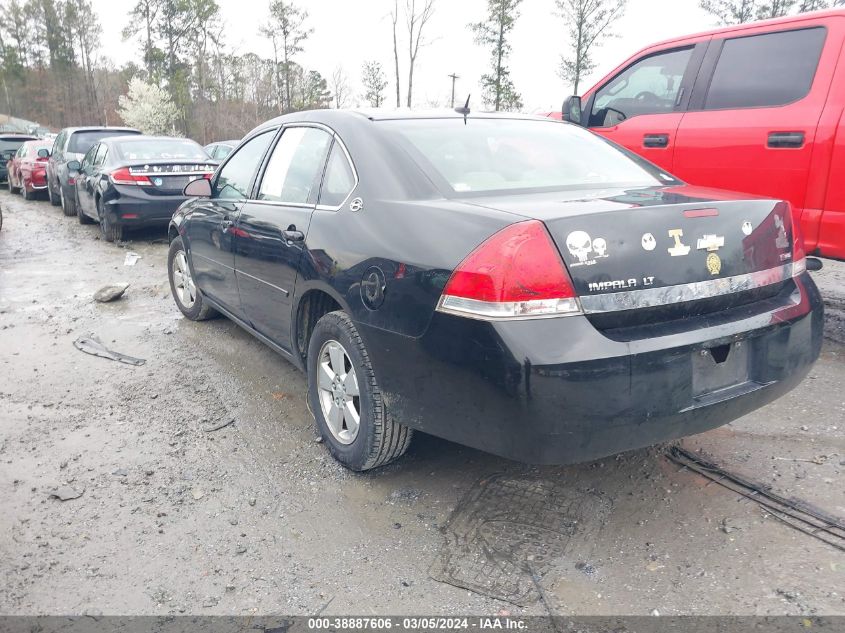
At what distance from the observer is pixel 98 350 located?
5.10m

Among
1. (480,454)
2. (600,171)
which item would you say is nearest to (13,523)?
(480,454)

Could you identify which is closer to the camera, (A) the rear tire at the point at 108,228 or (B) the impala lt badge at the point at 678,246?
(B) the impala lt badge at the point at 678,246

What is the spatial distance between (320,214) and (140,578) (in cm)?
175

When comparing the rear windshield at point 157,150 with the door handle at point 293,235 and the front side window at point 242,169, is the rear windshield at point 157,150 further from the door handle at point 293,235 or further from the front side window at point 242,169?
the door handle at point 293,235

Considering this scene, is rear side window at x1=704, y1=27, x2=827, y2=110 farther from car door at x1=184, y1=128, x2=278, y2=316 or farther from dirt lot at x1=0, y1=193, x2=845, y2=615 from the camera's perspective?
car door at x1=184, y1=128, x2=278, y2=316

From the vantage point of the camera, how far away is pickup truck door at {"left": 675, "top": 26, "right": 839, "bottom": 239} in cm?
449

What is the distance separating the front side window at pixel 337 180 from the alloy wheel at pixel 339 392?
0.69 m

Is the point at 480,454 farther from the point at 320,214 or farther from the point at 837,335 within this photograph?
the point at 837,335

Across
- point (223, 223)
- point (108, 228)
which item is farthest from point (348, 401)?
point (108, 228)

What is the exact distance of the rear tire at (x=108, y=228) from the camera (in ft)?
31.0

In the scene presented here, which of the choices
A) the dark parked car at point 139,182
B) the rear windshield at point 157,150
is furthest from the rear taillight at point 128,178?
the rear windshield at point 157,150

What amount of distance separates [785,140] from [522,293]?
11.0 feet

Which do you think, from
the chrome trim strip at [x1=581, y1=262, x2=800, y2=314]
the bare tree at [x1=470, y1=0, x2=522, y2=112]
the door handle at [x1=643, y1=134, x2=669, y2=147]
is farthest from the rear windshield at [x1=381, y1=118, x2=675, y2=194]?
the bare tree at [x1=470, y1=0, x2=522, y2=112]

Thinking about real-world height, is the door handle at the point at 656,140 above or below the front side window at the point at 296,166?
above
